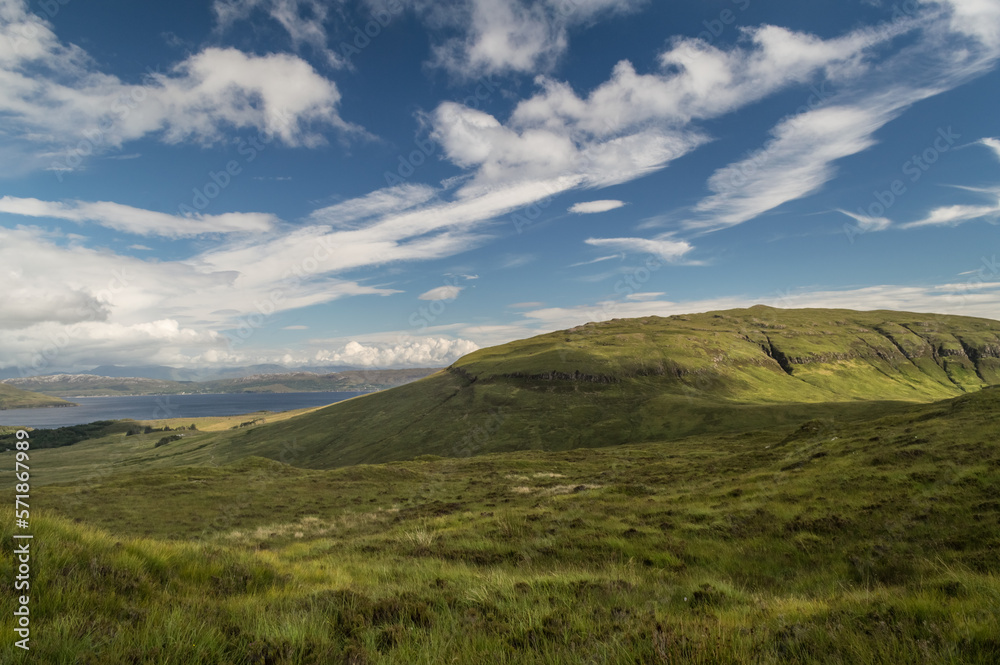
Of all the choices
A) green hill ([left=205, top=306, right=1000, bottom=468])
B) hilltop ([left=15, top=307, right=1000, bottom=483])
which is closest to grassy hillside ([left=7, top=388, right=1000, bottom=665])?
hilltop ([left=15, top=307, right=1000, bottom=483])

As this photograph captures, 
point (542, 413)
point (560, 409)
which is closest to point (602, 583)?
point (542, 413)

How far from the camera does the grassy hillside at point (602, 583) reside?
4.57 meters

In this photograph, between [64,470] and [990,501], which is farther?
[64,470]

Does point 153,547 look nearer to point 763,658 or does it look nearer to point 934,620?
point 763,658

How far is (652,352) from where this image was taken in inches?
7697

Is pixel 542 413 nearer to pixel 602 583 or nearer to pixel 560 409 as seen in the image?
pixel 560 409

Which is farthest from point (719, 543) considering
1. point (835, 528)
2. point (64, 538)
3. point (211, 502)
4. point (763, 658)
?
point (211, 502)

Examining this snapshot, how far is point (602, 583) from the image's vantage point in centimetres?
786

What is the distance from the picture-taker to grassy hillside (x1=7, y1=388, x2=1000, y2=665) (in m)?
4.57

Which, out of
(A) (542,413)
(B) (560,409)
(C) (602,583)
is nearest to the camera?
(C) (602,583)

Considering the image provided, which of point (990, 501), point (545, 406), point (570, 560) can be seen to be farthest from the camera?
point (545, 406)

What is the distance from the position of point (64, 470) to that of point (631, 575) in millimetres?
184555

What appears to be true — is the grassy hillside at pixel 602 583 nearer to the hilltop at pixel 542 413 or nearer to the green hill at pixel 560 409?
the hilltop at pixel 542 413

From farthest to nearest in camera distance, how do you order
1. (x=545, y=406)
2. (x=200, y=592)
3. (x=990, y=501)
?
(x=545, y=406)
(x=990, y=501)
(x=200, y=592)
